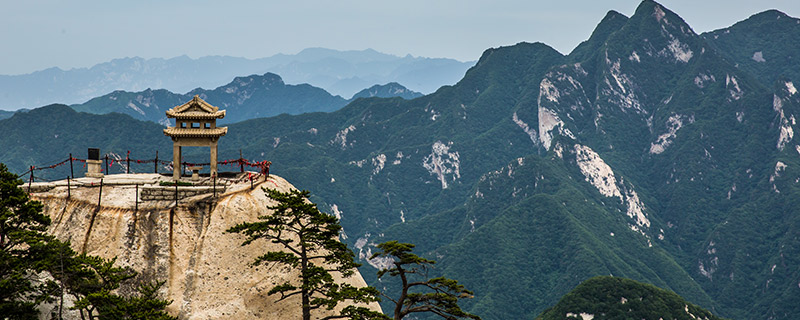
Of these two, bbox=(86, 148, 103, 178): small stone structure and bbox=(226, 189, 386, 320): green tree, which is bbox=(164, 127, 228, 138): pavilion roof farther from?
bbox=(226, 189, 386, 320): green tree

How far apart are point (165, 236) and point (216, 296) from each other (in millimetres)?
5642

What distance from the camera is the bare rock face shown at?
50594 mm

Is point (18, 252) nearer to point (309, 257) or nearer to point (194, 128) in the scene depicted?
point (194, 128)

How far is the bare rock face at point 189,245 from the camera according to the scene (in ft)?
166

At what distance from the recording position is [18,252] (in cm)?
4844

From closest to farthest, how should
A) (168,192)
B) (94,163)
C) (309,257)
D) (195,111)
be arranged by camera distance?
(309,257), (168,192), (195,111), (94,163)

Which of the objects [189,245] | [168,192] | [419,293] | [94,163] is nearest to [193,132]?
[168,192]

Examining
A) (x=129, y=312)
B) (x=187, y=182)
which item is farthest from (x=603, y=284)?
(x=129, y=312)

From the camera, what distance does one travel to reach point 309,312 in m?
50.6

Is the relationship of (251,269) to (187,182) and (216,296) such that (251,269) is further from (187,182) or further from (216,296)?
(187,182)

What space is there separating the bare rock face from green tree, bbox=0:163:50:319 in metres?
4.00

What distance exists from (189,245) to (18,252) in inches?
395

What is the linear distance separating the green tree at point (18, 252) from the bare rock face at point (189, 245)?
4.00 m

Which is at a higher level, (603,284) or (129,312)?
(129,312)
